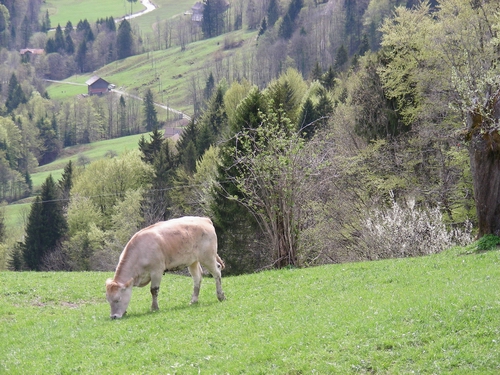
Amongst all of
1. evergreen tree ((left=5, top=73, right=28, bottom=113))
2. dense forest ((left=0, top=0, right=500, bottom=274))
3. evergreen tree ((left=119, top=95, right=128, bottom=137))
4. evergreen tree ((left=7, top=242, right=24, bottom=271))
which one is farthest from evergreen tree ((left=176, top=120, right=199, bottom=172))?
evergreen tree ((left=5, top=73, right=28, bottom=113))

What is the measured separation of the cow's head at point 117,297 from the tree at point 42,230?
5886 cm

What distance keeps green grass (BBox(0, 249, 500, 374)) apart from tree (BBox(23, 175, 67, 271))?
56646mm

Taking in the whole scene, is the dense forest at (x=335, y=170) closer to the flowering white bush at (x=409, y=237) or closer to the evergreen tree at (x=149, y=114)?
the flowering white bush at (x=409, y=237)

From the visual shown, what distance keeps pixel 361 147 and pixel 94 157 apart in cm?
9850

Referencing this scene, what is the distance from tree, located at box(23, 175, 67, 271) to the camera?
72.8 meters

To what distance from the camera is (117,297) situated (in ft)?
52.5

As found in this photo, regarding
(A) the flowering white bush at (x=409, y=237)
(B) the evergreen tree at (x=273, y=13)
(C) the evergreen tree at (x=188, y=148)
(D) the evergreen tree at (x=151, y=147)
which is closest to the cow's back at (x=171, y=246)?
(A) the flowering white bush at (x=409, y=237)

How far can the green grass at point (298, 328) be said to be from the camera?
36.6 feet

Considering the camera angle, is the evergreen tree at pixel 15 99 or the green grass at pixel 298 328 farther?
the evergreen tree at pixel 15 99

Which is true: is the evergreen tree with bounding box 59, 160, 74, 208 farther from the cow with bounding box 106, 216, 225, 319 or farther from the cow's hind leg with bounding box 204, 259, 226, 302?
the cow's hind leg with bounding box 204, 259, 226, 302

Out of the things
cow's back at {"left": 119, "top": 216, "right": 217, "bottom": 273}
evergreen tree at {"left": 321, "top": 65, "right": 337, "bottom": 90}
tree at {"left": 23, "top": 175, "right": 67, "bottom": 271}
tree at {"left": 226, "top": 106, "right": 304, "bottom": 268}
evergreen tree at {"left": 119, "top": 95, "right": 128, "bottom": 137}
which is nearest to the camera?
cow's back at {"left": 119, "top": 216, "right": 217, "bottom": 273}

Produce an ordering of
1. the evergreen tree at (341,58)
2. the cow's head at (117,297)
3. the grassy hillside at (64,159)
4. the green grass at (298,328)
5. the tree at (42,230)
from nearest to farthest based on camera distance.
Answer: the green grass at (298,328), the cow's head at (117,297), the tree at (42,230), the evergreen tree at (341,58), the grassy hillside at (64,159)

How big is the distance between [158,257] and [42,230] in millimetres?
61087

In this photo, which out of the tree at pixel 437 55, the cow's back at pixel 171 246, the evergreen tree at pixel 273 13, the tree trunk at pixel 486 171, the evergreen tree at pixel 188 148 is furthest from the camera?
the evergreen tree at pixel 273 13
